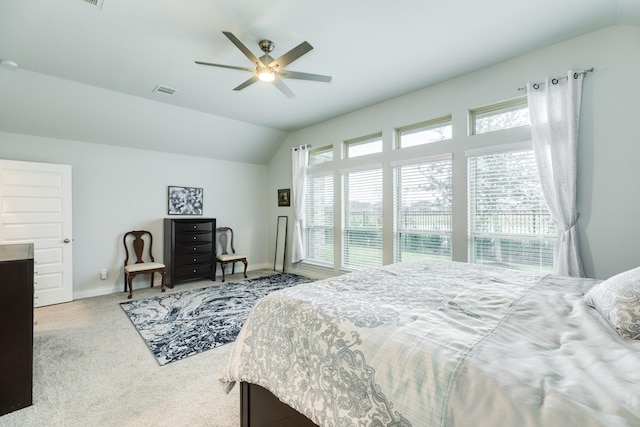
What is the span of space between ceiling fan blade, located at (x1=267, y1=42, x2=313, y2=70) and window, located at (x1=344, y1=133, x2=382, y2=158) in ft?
7.52

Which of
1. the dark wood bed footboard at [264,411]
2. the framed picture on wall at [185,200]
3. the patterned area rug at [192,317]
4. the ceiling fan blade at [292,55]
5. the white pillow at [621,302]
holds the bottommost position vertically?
the patterned area rug at [192,317]

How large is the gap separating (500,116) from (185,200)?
5.19 meters

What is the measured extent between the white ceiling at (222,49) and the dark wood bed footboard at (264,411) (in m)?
2.76

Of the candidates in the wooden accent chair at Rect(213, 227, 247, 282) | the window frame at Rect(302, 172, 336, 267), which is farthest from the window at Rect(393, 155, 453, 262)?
the wooden accent chair at Rect(213, 227, 247, 282)

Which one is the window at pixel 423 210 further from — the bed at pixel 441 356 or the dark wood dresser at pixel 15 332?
the dark wood dresser at pixel 15 332

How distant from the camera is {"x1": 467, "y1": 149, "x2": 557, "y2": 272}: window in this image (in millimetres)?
3057

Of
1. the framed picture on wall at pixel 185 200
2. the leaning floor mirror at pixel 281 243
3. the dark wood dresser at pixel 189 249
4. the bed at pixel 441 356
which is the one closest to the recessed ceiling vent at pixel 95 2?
the bed at pixel 441 356

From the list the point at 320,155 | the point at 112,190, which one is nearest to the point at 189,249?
the point at 112,190

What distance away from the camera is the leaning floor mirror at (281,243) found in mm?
6145

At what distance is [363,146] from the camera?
483 centimetres

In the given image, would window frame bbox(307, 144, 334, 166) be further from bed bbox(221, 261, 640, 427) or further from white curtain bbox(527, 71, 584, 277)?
bed bbox(221, 261, 640, 427)

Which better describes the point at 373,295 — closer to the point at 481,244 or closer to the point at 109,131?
the point at 481,244

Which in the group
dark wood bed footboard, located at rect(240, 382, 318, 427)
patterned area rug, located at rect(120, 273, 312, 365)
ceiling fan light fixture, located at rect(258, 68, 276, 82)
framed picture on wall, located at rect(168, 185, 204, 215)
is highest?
ceiling fan light fixture, located at rect(258, 68, 276, 82)

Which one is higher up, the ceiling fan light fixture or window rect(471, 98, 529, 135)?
the ceiling fan light fixture
